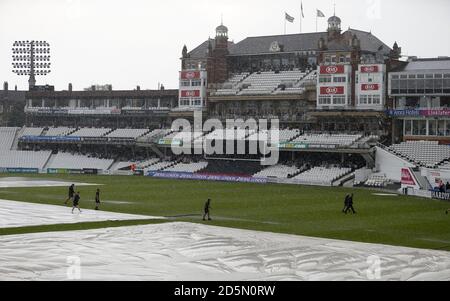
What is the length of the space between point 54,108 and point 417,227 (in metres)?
79.7

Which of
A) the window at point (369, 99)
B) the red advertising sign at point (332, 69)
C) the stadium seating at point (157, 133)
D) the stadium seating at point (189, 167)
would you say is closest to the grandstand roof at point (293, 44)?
the red advertising sign at point (332, 69)

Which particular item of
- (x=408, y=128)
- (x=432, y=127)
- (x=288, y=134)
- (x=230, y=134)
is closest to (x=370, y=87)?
(x=408, y=128)

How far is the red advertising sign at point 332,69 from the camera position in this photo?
278ft

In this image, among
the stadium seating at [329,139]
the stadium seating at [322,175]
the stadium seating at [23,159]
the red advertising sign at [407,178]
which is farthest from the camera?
the stadium seating at [23,159]

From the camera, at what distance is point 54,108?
10969cm

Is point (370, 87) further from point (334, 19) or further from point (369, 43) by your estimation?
point (334, 19)

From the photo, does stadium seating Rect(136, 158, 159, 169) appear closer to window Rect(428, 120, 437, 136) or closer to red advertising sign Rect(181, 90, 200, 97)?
red advertising sign Rect(181, 90, 200, 97)

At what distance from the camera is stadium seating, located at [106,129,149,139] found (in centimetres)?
9971

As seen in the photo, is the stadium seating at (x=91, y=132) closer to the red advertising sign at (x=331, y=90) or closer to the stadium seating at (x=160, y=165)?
the stadium seating at (x=160, y=165)

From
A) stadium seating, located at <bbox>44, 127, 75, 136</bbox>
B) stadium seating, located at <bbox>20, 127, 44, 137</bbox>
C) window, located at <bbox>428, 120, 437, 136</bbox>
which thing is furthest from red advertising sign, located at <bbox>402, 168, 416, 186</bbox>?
stadium seating, located at <bbox>20, 127, 44, 137</bbox>

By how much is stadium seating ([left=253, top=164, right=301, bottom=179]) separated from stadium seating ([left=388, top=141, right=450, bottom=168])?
1070 centimetres

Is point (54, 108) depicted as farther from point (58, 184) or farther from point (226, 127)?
point (58, 184)

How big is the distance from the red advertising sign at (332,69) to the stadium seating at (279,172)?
11889mm
